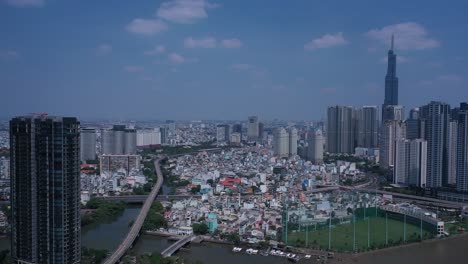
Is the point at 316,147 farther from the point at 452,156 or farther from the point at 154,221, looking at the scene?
the point at 154,221

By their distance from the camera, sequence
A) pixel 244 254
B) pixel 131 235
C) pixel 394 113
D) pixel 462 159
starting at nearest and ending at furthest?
pixel 244 254 → pixel 131 235 → pixel 462 159 → pixel 394 113

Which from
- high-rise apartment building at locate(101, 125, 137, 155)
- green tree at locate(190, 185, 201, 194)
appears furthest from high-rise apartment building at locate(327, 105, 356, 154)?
green tree at locate(190, 185, 201, 194)

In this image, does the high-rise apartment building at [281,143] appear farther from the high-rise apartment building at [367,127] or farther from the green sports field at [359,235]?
the green sports field at [359,235]

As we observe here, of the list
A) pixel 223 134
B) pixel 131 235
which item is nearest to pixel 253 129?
pixel 223 134

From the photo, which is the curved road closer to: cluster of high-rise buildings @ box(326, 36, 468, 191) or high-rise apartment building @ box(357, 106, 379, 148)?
cluster of high-rise buildings @ box(326, 36, 468, 191)

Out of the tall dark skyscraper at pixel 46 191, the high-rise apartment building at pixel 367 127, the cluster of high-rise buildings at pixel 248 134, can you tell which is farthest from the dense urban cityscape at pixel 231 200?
the cluster of high-rise buildings at pixel 248 134
